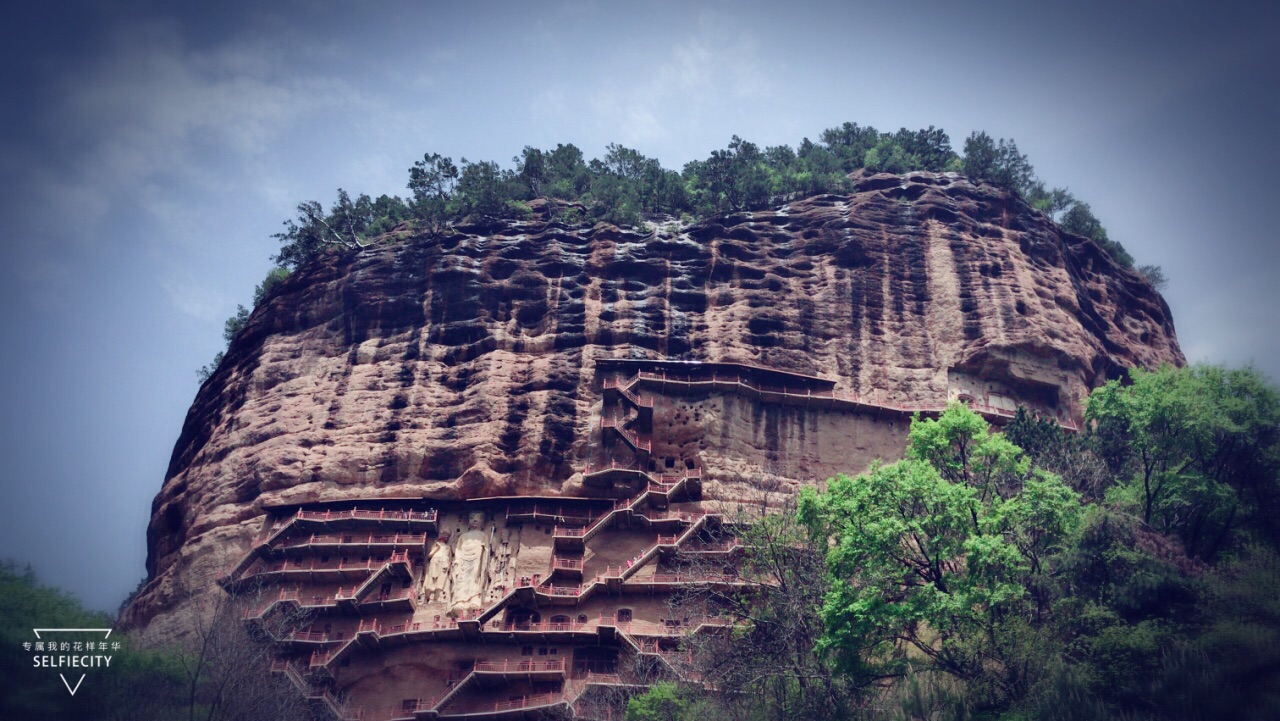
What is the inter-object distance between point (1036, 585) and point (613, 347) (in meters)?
21.2

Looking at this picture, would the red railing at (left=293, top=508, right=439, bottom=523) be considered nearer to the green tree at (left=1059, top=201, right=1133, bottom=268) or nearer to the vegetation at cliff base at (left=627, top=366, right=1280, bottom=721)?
the vegetation at cliff base at (left=627, top=366, right=1280, bottom=721)

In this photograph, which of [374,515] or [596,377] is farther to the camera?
[596,377]

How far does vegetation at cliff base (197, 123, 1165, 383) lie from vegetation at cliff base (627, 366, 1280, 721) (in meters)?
23.7

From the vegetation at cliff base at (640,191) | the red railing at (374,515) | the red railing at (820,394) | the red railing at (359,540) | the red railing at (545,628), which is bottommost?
the red railing at (545,628)

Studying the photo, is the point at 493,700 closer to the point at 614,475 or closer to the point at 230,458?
the point at 614,475

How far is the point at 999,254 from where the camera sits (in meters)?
43.2

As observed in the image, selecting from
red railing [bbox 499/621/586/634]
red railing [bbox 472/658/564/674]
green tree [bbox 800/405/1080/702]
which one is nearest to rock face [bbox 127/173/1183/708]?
red railing [bbox 499/621/586/634]

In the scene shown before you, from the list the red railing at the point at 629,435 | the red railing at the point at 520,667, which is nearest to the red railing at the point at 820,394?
the red railing at the point at 629,435

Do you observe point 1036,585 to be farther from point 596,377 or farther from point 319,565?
point 319,565

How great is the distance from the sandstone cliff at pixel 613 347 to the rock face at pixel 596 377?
0.36 feet

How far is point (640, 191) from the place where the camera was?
50.2 meters

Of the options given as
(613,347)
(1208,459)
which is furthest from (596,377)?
(1208,459)

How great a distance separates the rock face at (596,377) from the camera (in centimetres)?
3516

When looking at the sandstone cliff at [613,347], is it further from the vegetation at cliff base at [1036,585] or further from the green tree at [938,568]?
the green tree at [938,568]
